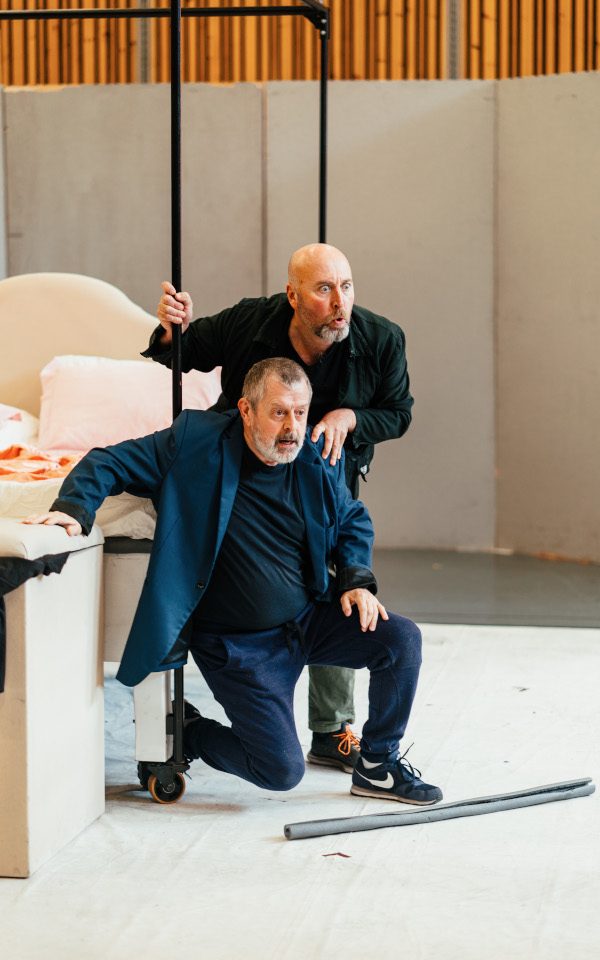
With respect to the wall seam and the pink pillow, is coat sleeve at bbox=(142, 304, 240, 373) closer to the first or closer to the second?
the pink pillow

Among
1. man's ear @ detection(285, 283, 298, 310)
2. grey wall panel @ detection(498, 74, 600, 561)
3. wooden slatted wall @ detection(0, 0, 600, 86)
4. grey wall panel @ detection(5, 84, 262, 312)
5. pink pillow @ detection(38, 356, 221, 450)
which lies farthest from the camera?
wooden slatted wall @ detection(0, 0, 600, 86)

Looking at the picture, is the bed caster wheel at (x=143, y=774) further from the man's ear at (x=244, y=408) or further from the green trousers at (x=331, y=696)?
the man's ear at (x=244, y=408)

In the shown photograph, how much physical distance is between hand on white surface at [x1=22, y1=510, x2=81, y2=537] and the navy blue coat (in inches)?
1.0

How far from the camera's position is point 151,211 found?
6.33 metres

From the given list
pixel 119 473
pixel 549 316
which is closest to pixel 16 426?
pixel 119 473

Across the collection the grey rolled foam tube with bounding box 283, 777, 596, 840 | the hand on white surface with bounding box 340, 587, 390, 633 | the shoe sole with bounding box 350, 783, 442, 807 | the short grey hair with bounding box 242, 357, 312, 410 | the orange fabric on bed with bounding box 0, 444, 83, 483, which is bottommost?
the shoe sole with bounding box 350, 783, 442, 807

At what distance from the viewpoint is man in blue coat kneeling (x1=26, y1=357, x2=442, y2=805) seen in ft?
9.05

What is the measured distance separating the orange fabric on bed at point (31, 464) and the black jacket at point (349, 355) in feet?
2.02

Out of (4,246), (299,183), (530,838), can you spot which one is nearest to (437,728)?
(530,838)

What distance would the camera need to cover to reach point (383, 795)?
293cm

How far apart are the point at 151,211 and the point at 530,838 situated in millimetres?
4391

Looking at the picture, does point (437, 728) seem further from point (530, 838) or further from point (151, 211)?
point (151, 211)

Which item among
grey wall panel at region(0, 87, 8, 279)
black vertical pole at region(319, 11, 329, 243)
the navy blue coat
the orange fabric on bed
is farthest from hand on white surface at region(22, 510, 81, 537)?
grey wall panel at region(0, 87, 8, 279)

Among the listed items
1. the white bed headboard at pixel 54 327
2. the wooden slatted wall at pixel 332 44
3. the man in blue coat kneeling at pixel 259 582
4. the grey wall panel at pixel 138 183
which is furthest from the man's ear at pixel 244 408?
the wooden slatted wall at pixel 332 44
